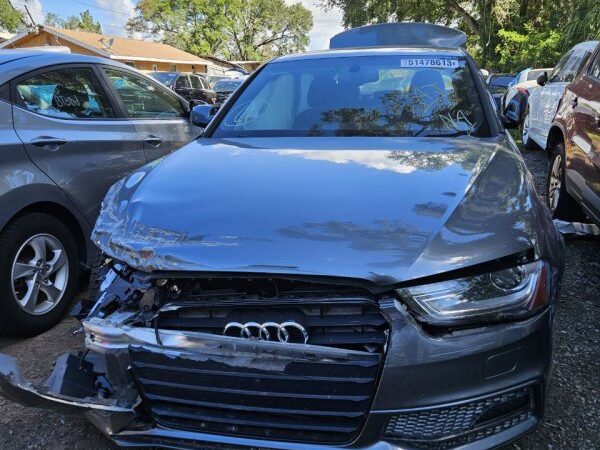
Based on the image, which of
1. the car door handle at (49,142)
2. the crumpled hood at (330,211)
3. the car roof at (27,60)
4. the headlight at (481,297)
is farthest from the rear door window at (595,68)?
the car door handle at (49,142)

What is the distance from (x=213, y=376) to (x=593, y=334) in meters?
2.47

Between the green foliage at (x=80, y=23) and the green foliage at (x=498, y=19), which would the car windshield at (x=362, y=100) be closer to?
the green foliage at (x=498, y=19)

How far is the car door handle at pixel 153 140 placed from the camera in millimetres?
4137

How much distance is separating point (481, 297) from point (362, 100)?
1.74 meters

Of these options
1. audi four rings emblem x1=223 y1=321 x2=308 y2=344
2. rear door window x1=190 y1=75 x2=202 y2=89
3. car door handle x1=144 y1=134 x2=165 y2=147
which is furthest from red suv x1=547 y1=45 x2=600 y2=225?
rear door window x1=190 y1=75 x2=202 y2=89

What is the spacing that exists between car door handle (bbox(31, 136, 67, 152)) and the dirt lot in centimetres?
111

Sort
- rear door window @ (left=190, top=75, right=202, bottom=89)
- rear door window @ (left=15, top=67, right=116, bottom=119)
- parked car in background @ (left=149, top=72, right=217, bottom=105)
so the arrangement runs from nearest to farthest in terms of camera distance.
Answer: rear door window @ (left=15, top=67, right=116, bottom=119)
parked car in background @ (left=149, top=72, right=217, bottom=105)
rear door window @ (left=190, top=75, right=202, bottom=89)

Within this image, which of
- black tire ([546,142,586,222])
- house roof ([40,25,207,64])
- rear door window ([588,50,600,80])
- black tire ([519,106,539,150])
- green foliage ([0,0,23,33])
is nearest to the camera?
rear door window ([588,50,600,80])

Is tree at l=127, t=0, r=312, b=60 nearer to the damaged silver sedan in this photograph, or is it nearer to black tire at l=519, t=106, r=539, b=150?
black tire at l=519, t=106, r=539, b=150

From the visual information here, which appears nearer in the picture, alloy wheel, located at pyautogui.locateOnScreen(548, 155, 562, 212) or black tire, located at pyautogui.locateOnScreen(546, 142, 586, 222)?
black tire, located at pyautogui.locateOnScreen(546, 142, 586, 222)

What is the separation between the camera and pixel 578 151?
4133 millimetres

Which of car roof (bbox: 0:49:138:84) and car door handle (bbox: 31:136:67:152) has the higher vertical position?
car roof (bbox: 0:49:138:84)

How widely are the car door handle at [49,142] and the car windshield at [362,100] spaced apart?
1.04m

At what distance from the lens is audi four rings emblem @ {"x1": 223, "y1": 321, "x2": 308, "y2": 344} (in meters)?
1.71
